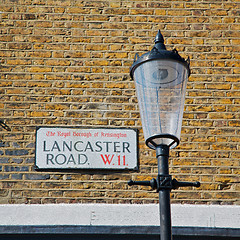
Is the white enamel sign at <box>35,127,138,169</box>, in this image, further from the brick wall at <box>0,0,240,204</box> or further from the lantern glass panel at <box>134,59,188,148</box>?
the lantern glass panel at <box>134,59,188,148</box>

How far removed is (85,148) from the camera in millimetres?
5059

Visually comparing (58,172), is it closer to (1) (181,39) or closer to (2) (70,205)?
(2) (70,205)

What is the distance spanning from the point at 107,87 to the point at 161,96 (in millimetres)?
2156

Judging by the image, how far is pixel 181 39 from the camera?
220 inches

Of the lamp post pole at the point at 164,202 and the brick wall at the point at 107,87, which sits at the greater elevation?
the brick wall at the point at 107,87

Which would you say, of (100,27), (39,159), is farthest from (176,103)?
(100,27)

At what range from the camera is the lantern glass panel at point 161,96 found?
3.25m

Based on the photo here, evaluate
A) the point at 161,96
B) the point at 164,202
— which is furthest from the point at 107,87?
the point at 164,202

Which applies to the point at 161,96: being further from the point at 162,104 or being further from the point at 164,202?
the point at 164,202

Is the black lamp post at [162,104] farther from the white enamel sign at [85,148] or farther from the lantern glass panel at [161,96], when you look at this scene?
the white enamel sign at [85,148]

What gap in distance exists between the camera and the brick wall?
4980mm

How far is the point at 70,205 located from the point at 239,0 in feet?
9.96

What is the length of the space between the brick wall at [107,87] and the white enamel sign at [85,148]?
3.3 inches

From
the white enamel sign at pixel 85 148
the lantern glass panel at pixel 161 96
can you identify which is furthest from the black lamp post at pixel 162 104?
the white enamel sign at pixel 85 148
